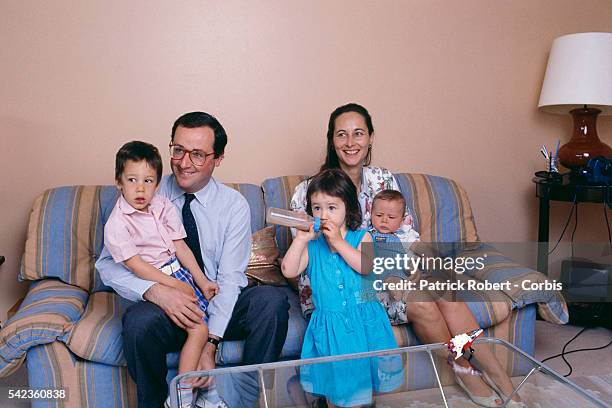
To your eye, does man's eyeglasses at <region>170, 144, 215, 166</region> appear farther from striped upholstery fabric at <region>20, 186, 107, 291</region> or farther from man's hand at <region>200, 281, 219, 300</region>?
striped upholstery fabric at <region>20, 186, 107, 291</region>

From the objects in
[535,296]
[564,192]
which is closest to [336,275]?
[535,296]

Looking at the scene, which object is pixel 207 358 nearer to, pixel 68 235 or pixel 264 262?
pixel 264 262

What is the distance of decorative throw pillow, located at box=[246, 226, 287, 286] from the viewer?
2.17m

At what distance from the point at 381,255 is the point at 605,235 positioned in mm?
1830

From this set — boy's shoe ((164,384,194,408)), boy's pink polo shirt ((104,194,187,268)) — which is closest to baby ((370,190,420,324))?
boy's pink polo shirt ((104,194,187,268))

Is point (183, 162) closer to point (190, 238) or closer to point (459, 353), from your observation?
point (190, 238)

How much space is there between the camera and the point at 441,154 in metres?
2.91

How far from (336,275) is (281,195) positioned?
64cm

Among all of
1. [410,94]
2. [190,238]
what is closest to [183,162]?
[190,238]

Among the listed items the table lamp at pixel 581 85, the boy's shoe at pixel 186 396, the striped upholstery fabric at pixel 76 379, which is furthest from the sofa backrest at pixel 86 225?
the boy's shoe at pixel 186 396

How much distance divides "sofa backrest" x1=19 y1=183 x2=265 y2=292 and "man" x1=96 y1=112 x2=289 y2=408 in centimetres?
32

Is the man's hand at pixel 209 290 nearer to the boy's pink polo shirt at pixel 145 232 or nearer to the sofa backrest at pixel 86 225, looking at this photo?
the boy's pink polo shirt at pixel 145 232

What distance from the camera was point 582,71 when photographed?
2.65m

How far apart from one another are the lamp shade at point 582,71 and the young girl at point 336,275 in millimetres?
1375
